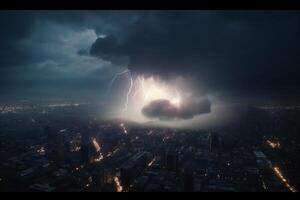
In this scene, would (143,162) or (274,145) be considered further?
(274,145)

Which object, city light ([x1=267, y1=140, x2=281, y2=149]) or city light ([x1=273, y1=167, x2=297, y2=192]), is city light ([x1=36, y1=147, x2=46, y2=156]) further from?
city light ([x1=267, y1=140, x2=281, y2=149])

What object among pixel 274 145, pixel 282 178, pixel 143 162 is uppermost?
pixel 274 145

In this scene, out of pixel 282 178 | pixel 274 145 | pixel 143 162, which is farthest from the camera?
pixel 274 145

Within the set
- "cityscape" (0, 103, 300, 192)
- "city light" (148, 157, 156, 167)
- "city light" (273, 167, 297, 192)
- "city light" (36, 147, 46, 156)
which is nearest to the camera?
"city light" (273, 167, 297, 192)

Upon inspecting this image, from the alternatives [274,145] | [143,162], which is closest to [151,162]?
[143,162]

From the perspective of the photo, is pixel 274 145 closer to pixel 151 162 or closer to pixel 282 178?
pixel 282 178

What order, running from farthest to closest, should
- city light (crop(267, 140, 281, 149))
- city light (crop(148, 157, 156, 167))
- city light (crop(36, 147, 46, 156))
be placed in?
1. city light (crop(267, 140, 281, 149))
2. city light (crop(36, 147, 46, 156))
3. city light (crop(148, 157, 156, 167))

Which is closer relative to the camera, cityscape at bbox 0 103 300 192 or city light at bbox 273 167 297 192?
city light at bbox 273 167 297 192

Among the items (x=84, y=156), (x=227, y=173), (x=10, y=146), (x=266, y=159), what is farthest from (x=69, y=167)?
(x=266, y=159)

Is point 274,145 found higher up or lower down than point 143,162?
higher up

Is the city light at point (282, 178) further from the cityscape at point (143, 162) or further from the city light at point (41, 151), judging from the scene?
the city light at point (41, 151)

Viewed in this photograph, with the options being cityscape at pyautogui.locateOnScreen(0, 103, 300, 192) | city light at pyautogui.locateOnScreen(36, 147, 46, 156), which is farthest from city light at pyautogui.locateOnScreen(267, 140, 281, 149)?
city light at pyautogui.locateOnScreen(36, 147, 46, 156)

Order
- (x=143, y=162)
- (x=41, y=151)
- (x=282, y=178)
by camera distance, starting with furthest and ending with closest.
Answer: (x=41, y=151), (x=143, y=162), (x=282, y=178)
